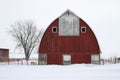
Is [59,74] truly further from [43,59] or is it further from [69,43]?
[43,59]

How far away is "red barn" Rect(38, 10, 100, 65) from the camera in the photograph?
37.4m

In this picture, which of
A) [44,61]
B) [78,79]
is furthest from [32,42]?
[78,79]

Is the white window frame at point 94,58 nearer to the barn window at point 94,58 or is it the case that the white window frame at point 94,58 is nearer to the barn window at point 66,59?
the barn window at point 94,58

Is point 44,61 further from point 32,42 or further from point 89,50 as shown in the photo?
point 32,42

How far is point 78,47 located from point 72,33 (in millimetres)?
2281

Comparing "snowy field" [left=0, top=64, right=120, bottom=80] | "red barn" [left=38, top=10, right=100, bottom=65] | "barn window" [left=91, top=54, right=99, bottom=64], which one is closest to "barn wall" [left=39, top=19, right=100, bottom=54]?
"red barn" [left=38, top=10, right=100, bottom=65]

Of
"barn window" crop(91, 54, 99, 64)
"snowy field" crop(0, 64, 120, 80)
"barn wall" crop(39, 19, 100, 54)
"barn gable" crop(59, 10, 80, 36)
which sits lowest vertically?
"snowy field" crop(0, 64, 120, 80)

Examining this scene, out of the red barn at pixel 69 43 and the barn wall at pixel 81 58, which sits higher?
the red barn at pixel 69 43

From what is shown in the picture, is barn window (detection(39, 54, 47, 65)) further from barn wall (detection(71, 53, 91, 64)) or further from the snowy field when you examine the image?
the snowy field

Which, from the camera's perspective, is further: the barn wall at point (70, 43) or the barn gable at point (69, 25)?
the barn gable at point (69, 25)

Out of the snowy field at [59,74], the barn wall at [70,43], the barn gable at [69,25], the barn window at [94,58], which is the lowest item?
the snowy field at [59,74]

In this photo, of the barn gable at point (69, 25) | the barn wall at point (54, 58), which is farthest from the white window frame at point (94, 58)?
the barn wall at point (54, 58)

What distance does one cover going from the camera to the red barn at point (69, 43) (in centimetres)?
3741

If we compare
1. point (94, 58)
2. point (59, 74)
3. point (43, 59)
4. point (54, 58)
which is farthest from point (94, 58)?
point (59, 74)
